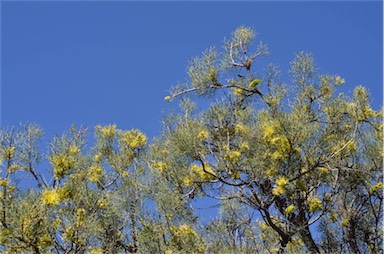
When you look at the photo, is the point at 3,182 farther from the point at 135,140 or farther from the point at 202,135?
the point at 135,140

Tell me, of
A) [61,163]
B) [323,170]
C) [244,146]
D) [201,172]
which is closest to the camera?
[61,163]

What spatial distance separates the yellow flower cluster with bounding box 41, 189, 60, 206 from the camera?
3707mm

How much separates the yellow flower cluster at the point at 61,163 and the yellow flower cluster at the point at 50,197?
0.28 metres

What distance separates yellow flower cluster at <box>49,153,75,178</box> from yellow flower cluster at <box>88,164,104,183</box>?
1432 millimetres

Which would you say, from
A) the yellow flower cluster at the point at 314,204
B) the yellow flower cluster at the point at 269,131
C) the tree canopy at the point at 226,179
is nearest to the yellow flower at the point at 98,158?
the tree canopy at the point at 226,179

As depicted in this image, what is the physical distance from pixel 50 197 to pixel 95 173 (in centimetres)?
195

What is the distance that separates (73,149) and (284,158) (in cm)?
202

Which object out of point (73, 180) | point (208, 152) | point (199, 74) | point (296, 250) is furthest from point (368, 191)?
point (73, 180)

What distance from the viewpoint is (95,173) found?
5684 millimetres

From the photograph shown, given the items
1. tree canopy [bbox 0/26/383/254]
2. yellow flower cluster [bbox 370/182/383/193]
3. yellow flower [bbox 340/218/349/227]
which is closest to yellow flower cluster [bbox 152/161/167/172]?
tree canopy [bbox 0/26/383/254]

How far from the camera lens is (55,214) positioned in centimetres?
383

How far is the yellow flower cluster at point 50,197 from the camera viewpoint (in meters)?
3.71

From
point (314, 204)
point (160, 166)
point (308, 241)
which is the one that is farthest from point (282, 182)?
point (160, 166)

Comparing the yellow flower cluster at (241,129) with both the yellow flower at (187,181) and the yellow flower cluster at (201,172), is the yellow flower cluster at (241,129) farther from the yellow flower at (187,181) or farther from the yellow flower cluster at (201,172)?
Result: the yellow flower at (187,181)
